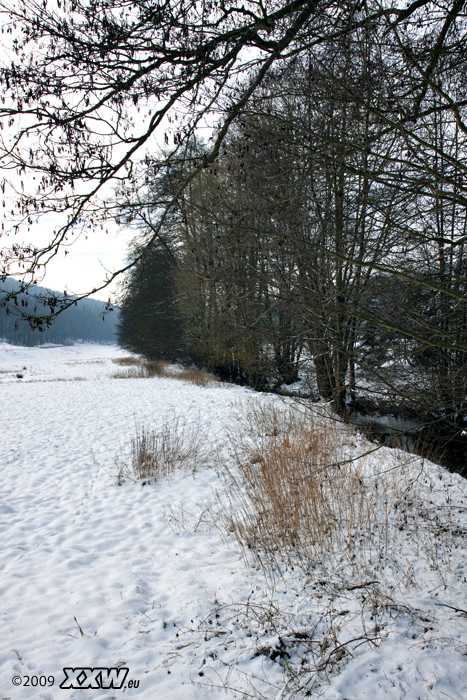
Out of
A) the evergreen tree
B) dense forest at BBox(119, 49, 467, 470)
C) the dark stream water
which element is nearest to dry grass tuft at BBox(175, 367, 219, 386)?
dense forest at BBox(119, 49, 467, 470)

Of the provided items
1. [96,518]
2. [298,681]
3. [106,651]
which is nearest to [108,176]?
[106,651]

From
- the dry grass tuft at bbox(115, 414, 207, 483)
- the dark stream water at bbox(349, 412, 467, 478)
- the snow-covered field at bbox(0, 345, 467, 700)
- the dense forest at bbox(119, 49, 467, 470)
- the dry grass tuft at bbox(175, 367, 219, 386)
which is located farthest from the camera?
the dry grass tuft at bbox(175, 367, 219, 386)

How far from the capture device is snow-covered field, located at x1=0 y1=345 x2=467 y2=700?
220 centimetres

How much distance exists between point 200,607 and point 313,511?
1.63 m

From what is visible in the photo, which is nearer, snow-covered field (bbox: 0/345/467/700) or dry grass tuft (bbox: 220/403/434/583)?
snow-covered field (bbox: 0/345/467/700)

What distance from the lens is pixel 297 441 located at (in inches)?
248

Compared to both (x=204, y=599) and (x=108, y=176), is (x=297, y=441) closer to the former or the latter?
(x=204, y=599)

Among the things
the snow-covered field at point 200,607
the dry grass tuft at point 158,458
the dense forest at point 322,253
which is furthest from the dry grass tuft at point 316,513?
the dense forest at point 322,253

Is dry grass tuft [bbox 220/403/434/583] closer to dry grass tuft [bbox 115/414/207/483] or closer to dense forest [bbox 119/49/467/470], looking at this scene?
dry grass tuft [bbox 115/414/207/483]

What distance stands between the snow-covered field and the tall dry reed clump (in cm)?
19

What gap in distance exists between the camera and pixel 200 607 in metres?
2.91

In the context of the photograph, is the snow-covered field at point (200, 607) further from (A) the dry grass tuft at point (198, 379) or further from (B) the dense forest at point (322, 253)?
(A) the dry grass tuft at point (198, 379)

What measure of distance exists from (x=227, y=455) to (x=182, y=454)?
84cm

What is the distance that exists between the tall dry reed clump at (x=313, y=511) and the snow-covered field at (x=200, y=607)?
188 millimetres
